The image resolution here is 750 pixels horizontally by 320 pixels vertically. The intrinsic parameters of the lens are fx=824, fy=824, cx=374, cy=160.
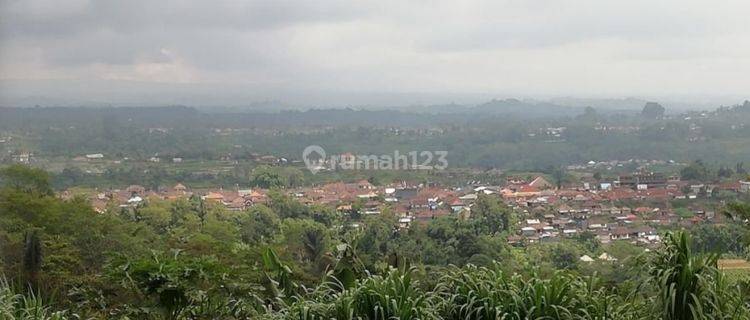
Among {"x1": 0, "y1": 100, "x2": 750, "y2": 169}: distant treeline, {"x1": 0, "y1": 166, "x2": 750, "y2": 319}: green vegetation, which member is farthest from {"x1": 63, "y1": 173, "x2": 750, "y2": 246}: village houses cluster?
{"x1": 0, "y1": 166, "x2": 750, "y2": 319}: green vegetation

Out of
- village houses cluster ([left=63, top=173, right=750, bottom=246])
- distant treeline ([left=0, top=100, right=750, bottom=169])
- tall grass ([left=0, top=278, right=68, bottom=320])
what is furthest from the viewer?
distant treeline ([left=0, top=100, right=750, bottom=169])

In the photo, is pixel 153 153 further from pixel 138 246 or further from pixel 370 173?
pixel 138 246

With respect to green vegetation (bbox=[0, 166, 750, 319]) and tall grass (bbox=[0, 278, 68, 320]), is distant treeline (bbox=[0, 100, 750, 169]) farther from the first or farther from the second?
tall grass (bbox=[0, 278, 68, 320])

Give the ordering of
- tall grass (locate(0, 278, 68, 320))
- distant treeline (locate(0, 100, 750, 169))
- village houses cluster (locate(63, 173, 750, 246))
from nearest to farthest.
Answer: tall grass (locate(0, 278, 68, 320)) < village houses cluster (locate(63, 173, 750, 246)) < distant treeline (locate(0, 100, 750, 169))

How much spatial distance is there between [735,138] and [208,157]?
1244 cm

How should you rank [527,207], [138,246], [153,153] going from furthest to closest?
[153,153] < [527,207] < [138,246]

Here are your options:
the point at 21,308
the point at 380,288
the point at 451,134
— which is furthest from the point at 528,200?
the point at 21,308

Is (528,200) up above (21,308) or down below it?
below

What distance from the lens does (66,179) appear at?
1386 centimetres

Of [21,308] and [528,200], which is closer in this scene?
[21,308]

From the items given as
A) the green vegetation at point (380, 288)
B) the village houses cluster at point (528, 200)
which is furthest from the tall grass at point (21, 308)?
the village houses cluster at point (528, 200)

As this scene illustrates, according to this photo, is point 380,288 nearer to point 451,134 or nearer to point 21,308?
point 21,308

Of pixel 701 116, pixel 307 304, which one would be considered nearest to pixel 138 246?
pixel 307 304

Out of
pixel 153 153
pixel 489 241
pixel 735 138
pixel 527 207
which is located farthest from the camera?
pixel 153 153
